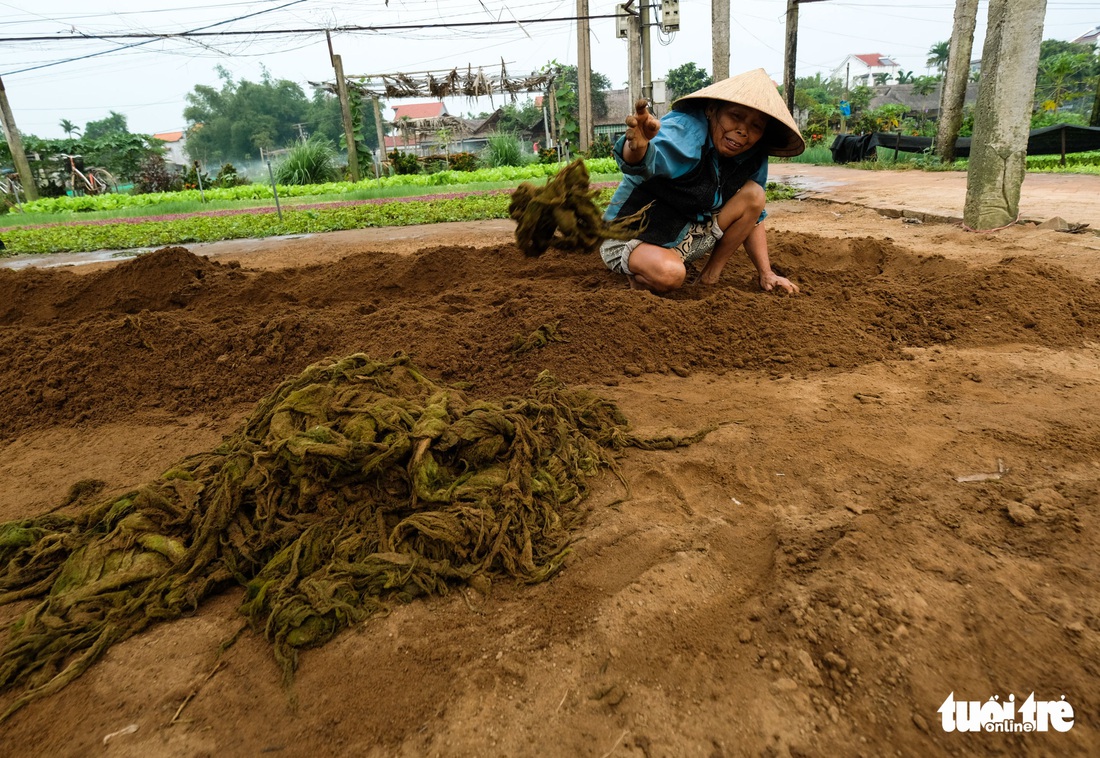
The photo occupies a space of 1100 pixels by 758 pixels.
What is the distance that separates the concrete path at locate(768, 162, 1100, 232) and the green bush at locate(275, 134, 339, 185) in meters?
13.7

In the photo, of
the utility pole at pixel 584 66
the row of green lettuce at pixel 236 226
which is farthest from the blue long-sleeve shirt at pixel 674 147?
the utility pole at pixel 584 66

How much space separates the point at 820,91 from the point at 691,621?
6285 centimetres

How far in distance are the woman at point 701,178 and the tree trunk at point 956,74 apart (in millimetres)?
12053

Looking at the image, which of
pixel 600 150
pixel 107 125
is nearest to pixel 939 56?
pixel 600 150

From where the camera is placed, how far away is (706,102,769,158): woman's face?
291 centimetres

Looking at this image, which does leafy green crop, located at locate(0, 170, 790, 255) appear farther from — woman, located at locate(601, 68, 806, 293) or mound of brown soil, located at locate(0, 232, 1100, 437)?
mound of brown soil, located at locate(0, 232, 1100, 437)

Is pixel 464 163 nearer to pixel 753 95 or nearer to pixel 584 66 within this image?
pixel 584 66

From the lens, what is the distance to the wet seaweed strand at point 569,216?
3.05 meters

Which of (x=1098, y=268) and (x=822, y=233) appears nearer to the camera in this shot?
(x=1098, y=268)

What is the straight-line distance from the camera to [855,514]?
5.25 ft

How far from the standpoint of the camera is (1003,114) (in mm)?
5004

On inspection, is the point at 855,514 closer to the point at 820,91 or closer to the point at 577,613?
the point at 577,613

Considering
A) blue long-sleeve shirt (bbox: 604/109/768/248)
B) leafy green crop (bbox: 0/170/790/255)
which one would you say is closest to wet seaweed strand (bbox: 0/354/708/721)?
blue long-sleeve shirt (bbox: 604/109/768/248)

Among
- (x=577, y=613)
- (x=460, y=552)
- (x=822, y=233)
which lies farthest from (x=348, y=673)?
(x=822, y=233)
